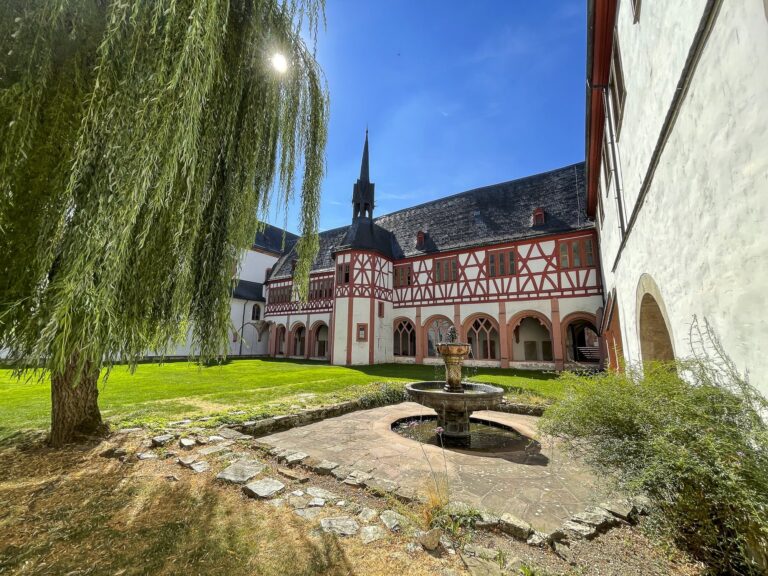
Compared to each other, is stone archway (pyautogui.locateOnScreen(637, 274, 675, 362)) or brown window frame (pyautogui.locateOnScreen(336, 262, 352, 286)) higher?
brown window frame (pyautogui.locateOnScreen(336, 262, 352, 286))

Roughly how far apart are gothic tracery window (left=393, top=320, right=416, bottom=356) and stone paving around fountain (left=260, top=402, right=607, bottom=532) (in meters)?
13.4

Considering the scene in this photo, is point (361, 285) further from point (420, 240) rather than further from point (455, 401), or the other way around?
point (455, 401)

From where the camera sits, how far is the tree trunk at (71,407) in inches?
148

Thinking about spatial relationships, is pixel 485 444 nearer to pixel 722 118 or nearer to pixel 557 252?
pixel 722 118

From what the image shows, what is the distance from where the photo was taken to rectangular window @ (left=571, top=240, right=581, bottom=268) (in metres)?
14.2

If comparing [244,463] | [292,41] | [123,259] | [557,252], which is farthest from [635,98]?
[557,252]

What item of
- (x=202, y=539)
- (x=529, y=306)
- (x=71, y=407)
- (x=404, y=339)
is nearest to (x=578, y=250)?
(x=529, y=306)

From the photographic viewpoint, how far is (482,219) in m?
17.9

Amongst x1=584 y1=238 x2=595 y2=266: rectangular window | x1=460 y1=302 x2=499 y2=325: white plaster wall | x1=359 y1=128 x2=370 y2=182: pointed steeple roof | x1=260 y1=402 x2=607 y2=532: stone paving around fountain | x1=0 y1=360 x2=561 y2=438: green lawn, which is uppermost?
x1=359 y1=128 x2=370 y2=182: pointed steeple roof

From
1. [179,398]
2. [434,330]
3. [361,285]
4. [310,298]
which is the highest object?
[361,285]

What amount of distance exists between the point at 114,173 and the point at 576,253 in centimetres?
1579

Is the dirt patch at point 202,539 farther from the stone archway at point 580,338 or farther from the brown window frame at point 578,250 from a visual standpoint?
the brown window frame at point 578,250

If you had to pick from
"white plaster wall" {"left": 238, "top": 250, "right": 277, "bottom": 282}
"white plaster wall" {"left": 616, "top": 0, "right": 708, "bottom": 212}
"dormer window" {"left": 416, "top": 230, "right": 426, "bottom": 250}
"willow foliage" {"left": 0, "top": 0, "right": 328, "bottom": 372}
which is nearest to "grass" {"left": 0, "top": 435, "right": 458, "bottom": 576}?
"willow foliage" {"left": 0, "top": 0, "right": 328, "bottom": 372}

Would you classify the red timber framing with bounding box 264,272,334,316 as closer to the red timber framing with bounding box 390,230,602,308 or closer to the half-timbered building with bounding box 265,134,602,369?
the half-timbered building with bounding box 265,134,602,369
